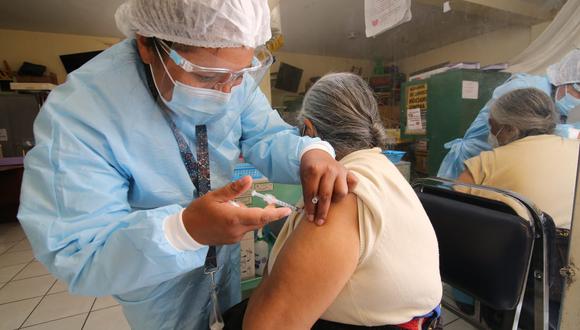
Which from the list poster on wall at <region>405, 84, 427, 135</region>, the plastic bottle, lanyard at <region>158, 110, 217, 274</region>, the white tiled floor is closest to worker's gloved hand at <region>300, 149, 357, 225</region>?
lanyard at <region>158, 110, 217, 274</region>

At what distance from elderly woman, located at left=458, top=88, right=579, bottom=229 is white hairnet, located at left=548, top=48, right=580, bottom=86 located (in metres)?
0.09

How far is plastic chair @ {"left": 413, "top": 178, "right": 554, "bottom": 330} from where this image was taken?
34.7 inches

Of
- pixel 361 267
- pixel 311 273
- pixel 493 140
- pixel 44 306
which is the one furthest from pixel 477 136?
pixel 44 306

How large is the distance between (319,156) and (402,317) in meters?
0.43

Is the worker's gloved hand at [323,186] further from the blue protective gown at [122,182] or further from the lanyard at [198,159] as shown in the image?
the lanyard at [198,159]

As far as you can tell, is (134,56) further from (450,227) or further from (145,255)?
(450,227)

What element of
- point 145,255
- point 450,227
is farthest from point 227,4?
point 450,227

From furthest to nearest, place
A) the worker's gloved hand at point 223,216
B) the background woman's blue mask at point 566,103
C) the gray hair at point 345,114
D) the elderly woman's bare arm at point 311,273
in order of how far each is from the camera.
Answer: the background woman's blue mask at point 566,103 < the gray hair at point 345,114 < the elderly woman's bare arm at point 311,273 < the worker's gloved hand at point 223,216

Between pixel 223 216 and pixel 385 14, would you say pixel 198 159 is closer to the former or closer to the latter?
pixel 223 216

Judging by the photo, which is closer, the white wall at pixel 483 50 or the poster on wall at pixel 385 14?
the poster on wall at pixel 385 14

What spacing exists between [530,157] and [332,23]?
191cm

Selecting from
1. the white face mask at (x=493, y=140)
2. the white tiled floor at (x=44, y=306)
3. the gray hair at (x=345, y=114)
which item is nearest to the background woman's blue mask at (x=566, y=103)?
the white face mask at (x=493, y=140)

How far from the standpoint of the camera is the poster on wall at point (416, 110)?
1.91m

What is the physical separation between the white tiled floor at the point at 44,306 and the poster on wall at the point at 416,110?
7.56 feet
